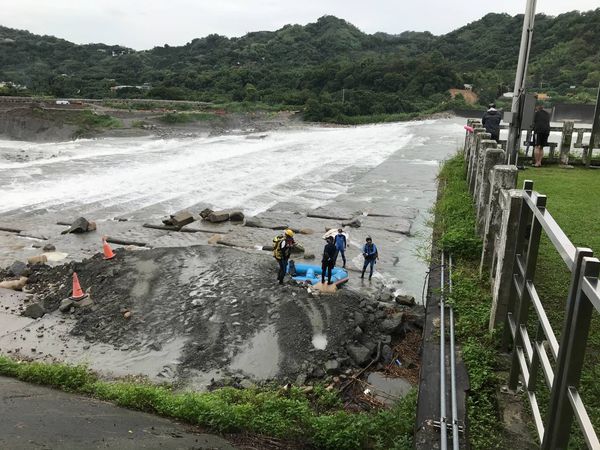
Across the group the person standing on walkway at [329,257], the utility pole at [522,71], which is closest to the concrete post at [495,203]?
the person standing on walkway at [329,257]

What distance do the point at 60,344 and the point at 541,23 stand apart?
8800 cm

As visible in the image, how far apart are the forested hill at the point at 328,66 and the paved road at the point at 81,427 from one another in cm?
4847

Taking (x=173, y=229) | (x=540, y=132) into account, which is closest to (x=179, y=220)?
(x=173, y=229)

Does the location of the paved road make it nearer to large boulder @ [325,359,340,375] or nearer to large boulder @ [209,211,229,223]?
large boulder @ [325,359,340,375]

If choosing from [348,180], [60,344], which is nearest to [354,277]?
[60,344]

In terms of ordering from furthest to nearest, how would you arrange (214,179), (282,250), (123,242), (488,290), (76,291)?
(214,179), (123,242), (76,291), (282,250), (488,290)

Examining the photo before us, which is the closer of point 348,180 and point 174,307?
point 174,307

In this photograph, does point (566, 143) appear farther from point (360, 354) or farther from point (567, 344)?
point (567, 344)

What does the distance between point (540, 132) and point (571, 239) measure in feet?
25.7

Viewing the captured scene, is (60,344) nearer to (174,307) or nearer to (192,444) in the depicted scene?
(174,307)

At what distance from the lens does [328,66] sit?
77.4 m

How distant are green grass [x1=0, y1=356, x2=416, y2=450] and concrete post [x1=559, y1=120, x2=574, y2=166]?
1232cm

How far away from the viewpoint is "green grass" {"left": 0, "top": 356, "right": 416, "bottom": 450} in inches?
204

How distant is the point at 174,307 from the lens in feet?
28.6
